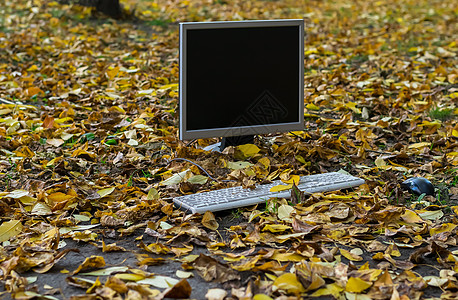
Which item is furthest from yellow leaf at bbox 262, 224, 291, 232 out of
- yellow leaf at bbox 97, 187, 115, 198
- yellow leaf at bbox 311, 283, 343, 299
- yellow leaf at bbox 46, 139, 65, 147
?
yellow leaf at bbox 46, 139, 65, 147

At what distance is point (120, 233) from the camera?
2.98 metres

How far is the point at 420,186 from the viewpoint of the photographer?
342 cm

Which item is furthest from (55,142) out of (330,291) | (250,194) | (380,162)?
(330,291)

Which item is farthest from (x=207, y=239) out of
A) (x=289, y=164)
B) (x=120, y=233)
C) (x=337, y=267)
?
(x=289, y=164)

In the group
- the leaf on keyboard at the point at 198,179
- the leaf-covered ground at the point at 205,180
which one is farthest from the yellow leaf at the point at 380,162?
the leaf on keyboard at the point at 198,179

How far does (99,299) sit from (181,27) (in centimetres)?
174

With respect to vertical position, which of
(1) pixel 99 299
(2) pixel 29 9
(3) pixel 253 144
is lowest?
(1) pixel 99 299

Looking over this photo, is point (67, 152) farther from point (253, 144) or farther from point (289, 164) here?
point (289, 164)

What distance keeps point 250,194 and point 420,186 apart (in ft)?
3.25

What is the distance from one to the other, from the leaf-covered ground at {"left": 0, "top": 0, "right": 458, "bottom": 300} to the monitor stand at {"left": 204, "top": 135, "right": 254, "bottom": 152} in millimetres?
78

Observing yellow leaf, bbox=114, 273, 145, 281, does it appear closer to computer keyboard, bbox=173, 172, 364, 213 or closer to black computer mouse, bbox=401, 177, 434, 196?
computer keyboard, bbox=173, 172, 364, 213

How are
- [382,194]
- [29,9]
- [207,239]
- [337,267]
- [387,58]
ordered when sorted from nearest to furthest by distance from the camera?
[337,267] < [207,239] < [382,194] < [387,58] < [29,9]

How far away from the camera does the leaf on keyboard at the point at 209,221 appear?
300 cm

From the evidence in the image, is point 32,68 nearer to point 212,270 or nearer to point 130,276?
point 130,276
